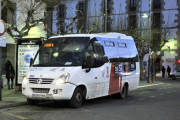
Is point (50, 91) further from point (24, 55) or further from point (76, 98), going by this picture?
point (24, 55)

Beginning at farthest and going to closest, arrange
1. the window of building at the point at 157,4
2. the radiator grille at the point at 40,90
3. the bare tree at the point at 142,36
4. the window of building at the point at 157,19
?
the window of building at the point at 157,4
the window of building at the point at 157,19
the bare tree at the point at 142,36
the radiator grille at the point at 40,90

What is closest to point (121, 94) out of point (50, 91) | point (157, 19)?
point (50, 91)

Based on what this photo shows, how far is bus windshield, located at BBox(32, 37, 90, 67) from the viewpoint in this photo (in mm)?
9818

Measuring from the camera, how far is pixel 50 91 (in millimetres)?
9016

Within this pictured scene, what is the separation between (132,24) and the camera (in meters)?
36.8

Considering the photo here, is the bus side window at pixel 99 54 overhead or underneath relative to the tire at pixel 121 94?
overhead

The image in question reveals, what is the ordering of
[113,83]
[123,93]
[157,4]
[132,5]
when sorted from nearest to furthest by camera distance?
[113,83]
[123,93]
[157,4]
[132,5]

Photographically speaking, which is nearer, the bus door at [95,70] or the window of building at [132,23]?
the bus door at [95,70]

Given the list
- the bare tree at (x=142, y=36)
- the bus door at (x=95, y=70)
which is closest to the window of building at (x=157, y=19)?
the bare tree at (x=142, y=36)

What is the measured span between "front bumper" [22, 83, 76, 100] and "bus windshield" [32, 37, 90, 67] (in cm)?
95

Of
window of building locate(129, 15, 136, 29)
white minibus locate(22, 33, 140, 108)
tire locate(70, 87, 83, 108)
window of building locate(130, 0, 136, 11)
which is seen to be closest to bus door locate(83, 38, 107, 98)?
white minibus locate(22, 33, 140, 108)

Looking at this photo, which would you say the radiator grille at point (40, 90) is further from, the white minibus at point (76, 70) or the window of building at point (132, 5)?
the window of building at point (132, 5)

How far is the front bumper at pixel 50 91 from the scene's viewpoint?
29.4 ft

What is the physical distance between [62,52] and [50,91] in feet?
5.40
